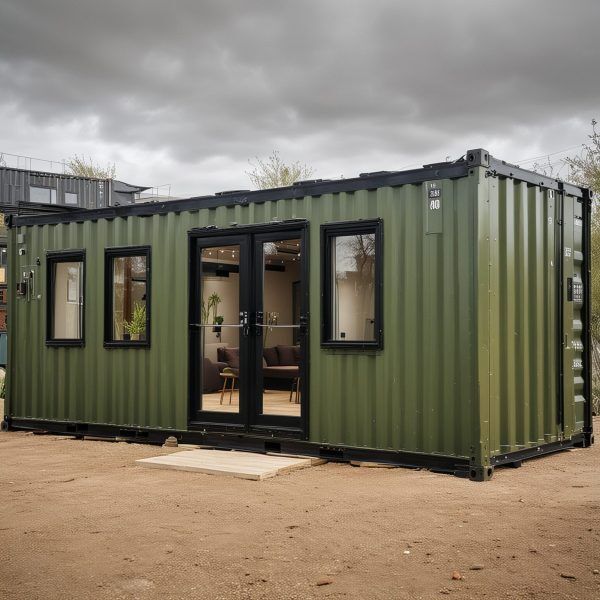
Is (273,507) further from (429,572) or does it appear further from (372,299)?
(372,299)

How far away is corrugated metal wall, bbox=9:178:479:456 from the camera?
23.4 ft

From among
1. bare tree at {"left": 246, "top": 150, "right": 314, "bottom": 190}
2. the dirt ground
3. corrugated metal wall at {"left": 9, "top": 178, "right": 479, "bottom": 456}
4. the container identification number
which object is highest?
bare tree at {"left": 246, "top": 150, "right": 314, "bottom": 190}

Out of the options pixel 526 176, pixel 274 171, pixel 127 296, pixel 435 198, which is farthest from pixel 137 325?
pixel 274 171

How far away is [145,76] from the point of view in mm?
25188

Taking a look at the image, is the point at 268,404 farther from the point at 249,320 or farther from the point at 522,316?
the point at 522,316

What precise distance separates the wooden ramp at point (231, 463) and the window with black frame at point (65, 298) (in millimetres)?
2513

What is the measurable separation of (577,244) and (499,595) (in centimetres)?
549

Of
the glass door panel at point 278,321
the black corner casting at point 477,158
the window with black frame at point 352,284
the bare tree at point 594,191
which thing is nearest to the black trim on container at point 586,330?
the black corner casting at point 477,158

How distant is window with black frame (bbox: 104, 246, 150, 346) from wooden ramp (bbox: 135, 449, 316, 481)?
5.37 ft

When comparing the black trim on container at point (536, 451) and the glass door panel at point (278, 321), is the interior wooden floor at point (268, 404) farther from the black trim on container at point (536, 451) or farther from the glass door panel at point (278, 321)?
the black trim on container at point (536, 451)

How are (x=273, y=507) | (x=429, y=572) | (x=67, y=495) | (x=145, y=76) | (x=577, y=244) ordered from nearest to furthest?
(x=429, y=572) < (x=273, y=507) < (x=67, y=495) < (x=577, y=244) < (x=145, y=76)

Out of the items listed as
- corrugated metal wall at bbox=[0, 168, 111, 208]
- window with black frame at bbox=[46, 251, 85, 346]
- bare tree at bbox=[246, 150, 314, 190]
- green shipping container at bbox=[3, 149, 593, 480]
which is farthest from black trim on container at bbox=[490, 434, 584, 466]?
corrugated metal wall at bbox=[0, 168, 111, 208]

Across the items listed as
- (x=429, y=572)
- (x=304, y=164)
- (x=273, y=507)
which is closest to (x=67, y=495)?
(x=273, y=507)

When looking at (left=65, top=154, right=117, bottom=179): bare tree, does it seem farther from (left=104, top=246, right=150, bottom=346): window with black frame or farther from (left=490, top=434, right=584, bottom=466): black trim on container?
(left=490, top=434, right=584, bottom=466): black trim on container
